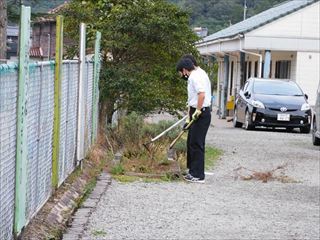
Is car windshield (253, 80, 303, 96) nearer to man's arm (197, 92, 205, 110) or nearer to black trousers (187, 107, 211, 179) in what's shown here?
black trousers (187, 107, 211, 179)

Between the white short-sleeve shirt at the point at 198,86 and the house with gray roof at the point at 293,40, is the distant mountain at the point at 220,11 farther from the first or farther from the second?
the white short-sleeve shirt at the point at 198,86

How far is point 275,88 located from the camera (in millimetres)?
22797

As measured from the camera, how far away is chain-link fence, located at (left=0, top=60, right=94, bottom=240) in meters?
5.19

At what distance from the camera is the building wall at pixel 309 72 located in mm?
28438

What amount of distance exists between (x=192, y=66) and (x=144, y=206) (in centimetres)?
266

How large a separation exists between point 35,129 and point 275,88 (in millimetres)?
16955

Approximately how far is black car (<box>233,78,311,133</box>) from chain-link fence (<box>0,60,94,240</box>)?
12453mm

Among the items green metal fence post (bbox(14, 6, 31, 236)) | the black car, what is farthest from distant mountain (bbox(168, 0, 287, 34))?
green metal fence post (bbox(14, 6, 31, 236))

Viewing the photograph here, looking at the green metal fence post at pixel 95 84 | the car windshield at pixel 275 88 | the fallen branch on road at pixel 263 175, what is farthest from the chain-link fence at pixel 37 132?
the car windshield at pixel 275 88

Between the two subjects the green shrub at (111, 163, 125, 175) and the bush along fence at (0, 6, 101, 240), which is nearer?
the bush along fence at (0, 6, 101, 240)

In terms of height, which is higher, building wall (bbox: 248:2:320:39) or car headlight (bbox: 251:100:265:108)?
building wall (bbox: 248:2:320:39)

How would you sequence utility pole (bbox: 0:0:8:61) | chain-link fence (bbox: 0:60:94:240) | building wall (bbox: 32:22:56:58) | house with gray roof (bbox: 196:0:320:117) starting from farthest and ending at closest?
house with gray roof (bbox: 196:0:320:117)
utility pole (bbox: 0:0:8:61)
building wall (bbox: 32:22:56:58)
chain-link fence (bbox: 0:60:94:240)

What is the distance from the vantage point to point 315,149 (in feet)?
54.6

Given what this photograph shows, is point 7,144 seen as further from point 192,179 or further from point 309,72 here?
point 309,72
